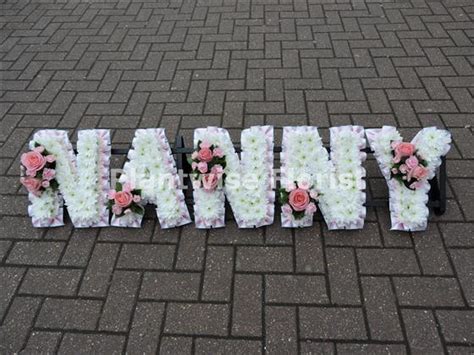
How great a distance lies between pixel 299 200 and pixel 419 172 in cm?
75

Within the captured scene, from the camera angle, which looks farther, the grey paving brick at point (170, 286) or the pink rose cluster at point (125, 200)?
the pink rose cluster at point (125, 200)

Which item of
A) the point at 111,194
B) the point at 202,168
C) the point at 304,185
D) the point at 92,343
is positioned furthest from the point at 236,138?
the point at 92,343

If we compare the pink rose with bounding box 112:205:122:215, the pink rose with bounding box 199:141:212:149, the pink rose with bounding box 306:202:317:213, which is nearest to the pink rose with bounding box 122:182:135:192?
the pink rose with bounding box 112:205:122:215

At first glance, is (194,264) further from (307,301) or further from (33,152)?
(33,152)

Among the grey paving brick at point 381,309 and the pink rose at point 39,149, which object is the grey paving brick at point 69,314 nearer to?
the pink rose at point 39,149

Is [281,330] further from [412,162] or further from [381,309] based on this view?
[412,162]

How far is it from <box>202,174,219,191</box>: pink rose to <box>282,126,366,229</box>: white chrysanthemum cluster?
45 cm

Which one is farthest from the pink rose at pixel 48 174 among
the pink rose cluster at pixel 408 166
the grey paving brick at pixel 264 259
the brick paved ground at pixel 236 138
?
the pink rose cluster at pixel 408 166

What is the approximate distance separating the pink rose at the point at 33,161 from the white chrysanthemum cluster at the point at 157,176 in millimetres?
529

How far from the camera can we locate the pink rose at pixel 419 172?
257cm

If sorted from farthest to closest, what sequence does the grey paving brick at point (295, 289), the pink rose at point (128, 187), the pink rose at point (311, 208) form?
the pink rose at point (128, 187), the pink rose at point (311, 208), the grey paving brick at point (295, 289)

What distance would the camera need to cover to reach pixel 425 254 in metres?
2.56

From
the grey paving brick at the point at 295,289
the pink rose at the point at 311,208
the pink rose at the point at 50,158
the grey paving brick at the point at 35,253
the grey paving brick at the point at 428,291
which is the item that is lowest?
the grey paving brick at the point at 35,253

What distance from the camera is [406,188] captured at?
271 centimetres
